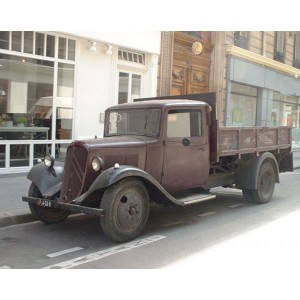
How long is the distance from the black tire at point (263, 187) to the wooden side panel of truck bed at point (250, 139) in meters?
0.40

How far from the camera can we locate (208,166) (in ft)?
23.0

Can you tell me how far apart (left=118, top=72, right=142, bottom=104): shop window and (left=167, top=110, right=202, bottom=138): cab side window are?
5955 mm

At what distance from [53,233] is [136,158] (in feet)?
5.32

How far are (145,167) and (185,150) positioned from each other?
82cm

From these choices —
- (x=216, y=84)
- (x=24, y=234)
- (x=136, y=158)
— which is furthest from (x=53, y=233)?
(x=216, y=84)

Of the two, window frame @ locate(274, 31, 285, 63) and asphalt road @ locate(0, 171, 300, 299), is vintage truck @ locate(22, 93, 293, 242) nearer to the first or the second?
asphalt road @ locate(0, 171, 300, 299)

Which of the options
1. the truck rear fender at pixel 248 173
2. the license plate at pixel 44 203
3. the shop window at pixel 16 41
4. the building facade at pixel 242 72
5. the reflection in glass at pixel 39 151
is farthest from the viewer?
the building facade at pixel 242 72

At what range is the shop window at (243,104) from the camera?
1798cm

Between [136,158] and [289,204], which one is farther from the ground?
[136,158]

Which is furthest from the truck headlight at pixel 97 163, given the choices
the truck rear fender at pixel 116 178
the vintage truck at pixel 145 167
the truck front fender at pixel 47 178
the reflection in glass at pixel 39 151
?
the reflection in glass at pixel 39 151

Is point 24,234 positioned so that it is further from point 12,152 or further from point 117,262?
point 12,152

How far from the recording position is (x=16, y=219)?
651 cm

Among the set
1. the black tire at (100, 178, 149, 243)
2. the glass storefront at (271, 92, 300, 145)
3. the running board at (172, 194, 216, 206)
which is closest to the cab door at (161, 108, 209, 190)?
the running board at (172, 194, 216, 206)

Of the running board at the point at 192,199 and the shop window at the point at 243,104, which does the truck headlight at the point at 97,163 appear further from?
the shop window at the point at 243,104
